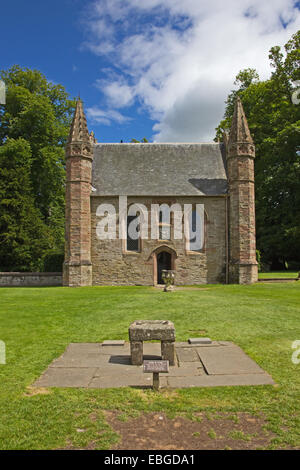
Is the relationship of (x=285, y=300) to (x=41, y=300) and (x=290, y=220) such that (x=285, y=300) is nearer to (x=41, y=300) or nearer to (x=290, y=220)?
(x=41, y=300)

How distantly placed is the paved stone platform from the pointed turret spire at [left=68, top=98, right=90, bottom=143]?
18.0 meters

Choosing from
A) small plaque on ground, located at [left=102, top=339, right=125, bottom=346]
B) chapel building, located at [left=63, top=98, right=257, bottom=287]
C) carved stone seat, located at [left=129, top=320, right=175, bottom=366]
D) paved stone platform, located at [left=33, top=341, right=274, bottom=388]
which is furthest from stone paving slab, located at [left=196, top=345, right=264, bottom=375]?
chapel building, located at [left=63, top=98, right=257, bottom=287]

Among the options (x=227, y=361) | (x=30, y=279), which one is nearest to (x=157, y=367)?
(x=227, y=361)

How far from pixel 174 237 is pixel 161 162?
5.87m

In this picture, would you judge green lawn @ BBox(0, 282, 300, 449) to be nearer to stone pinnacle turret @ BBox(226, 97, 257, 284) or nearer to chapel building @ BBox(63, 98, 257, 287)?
stone pinnacle turret @ BBox(226, 97, 257, 284)

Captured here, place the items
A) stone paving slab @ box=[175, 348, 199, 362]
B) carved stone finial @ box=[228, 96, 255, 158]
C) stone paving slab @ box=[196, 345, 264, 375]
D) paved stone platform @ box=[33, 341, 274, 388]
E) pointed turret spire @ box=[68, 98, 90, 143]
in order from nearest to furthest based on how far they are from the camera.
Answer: paved stone platform @ box=[33, 341, 274, 388], stone paving slab @ box=[196, 345, 264, 375], stone paving slab @ box=[175, 348, 199, 362], carved stone finial @ box=[228, 96, 255, 158], pointed turret spire @ box=[68, 98, 90, 143]

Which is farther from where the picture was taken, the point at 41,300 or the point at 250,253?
the point at 250,253

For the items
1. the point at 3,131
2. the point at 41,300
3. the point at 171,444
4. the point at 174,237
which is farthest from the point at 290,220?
the point at 171,444

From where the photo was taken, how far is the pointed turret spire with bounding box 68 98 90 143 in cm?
2312

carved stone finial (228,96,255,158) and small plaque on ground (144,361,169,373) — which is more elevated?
carved stone finial (228,96,255,158)

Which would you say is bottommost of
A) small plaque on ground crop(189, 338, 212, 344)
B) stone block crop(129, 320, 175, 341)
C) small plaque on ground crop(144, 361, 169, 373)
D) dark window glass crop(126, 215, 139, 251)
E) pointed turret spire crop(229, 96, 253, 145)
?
small plaque on ground crop(189, 338, 212, 344)
